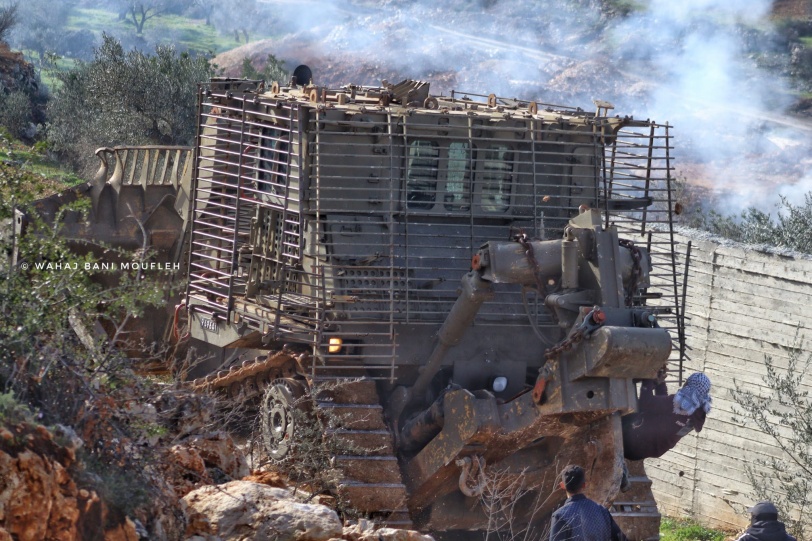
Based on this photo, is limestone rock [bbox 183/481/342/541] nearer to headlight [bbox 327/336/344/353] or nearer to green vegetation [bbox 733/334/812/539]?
headlight [bbox 327/336/344/353]

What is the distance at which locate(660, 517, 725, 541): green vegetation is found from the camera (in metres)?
13.6

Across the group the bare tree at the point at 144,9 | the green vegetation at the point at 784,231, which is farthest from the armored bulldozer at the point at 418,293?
the bare tree at the point at 144,9

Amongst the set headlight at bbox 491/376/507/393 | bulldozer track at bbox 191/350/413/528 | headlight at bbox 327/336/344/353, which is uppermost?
headlight at bbox 327/336/344/353

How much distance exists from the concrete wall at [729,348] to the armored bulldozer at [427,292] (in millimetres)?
1918

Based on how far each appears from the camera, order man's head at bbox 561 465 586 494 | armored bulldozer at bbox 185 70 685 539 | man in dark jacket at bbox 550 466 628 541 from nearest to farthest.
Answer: man in dark jacket at bbox 550 466 628 541
man's head at bbox 561 465 586 494
armored bulldozer at bbox 185 70 685 539

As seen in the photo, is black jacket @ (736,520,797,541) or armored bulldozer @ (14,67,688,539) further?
armored bulldozer @ (14,67,688,539)

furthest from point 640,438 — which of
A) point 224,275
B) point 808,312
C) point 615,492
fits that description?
point 224,275

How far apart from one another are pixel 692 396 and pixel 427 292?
2.56m

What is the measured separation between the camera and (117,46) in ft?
84.7

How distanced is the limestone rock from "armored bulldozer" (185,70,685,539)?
2568mm

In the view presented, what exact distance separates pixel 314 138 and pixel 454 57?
2613 centimetres

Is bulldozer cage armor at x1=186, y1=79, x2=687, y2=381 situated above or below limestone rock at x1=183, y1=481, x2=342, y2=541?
above

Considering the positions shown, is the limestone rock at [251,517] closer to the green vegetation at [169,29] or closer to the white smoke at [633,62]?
the white smoke at [633,62]

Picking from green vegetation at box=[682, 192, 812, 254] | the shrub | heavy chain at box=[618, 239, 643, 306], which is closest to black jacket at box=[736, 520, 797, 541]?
heavy chain at box=[618, 239, 643, 306]
